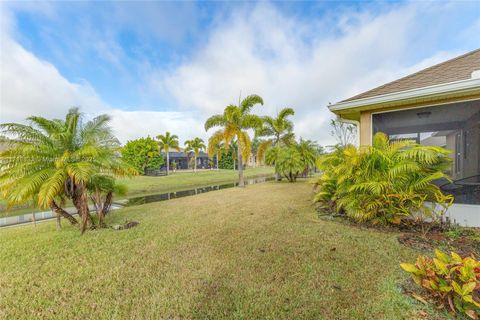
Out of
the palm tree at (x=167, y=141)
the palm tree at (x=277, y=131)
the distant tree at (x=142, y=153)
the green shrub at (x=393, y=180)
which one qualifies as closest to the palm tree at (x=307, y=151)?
the palm tree at (x=277, y=131)

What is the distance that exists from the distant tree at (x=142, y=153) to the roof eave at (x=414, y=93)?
2656 centimetres

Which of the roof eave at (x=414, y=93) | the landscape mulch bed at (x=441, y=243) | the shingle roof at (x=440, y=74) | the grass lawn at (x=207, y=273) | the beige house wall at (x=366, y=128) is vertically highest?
the shingle roof at (x=440, y=74)

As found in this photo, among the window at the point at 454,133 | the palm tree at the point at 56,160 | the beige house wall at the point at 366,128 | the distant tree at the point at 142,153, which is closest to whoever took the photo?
the palm tree at the point at 56,160

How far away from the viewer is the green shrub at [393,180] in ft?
14.0

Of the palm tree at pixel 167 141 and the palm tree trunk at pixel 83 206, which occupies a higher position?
the palm tree at pixel 167 141

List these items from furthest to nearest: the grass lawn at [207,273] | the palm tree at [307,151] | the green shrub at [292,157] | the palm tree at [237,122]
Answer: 1. the palm tree at [307,151]
2. the green shrub at [292,157]
3. the palm tree at [237,122]
4. the grass lawn at [207,273]

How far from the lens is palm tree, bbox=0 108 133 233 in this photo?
175 inches

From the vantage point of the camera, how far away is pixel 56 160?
4895mm

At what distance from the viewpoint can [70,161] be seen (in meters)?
4.94

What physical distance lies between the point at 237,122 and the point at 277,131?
422 centimetres

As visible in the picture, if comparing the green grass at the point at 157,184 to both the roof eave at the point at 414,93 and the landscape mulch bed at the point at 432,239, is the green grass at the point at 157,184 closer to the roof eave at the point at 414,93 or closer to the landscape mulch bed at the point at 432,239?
the roof eave at the point at 414,93

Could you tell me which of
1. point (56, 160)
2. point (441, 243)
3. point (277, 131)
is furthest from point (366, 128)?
A: point (277, 131)

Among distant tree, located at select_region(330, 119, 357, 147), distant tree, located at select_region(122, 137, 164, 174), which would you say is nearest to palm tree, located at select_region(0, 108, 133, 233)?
distant tree, located at select_region(330, 119, 357, 147)

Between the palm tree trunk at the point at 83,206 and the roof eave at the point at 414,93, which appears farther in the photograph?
the palm tree trunk at the point at 83,206
